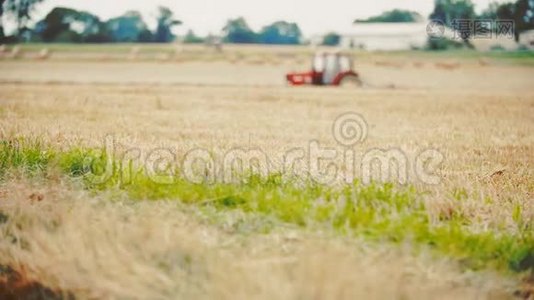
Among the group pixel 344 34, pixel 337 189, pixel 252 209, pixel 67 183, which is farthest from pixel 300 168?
pixel 344 34

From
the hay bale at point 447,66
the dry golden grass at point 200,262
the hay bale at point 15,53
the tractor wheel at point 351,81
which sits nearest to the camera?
the dry golden grass at point 200,262

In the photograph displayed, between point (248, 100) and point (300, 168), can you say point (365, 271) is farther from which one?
point (248, 100)

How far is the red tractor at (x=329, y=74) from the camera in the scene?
23422 millimetres

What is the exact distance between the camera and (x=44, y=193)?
4.81 m

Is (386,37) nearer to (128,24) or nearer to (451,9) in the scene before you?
(451,9)

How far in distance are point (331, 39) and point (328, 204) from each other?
3096 inches

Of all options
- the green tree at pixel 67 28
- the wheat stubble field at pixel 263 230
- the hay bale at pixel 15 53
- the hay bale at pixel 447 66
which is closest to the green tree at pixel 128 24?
the green tree at pixel 67 28

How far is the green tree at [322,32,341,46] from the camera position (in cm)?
7850

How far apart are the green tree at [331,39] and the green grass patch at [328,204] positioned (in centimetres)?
7433

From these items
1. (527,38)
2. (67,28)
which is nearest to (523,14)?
(527,38)

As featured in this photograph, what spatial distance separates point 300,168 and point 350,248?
296 cm

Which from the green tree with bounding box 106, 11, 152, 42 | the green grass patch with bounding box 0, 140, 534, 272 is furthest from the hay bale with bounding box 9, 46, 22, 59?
the green tree with bounding box 106, 11, 152, 42

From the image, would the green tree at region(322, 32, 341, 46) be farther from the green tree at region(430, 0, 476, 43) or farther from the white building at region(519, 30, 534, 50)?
the white building at region(519, 30, 534, 50)

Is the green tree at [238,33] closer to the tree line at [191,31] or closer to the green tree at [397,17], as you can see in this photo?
the tree line at [191,31]
